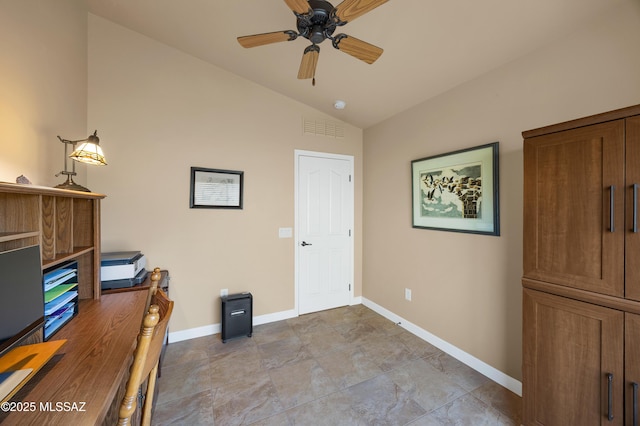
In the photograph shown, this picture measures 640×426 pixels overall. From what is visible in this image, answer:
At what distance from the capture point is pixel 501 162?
2.02 meters

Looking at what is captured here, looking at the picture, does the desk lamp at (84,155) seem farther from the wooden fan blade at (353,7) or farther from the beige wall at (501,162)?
the beige wall at (501,162)

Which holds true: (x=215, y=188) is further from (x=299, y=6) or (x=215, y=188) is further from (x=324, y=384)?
(x=324, y=384)

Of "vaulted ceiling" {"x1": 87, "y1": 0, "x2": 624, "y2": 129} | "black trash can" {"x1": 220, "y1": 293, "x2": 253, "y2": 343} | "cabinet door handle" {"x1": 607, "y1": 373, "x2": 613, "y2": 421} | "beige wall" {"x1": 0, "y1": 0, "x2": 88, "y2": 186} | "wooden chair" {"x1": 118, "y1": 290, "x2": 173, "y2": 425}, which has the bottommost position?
"black trash can" {"x1": 220, "y1": 293, "x2": 253, "y2": 343}

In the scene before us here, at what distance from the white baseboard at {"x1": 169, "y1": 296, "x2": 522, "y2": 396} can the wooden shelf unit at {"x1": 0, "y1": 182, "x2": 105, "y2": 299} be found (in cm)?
125

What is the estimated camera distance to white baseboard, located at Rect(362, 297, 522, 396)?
196cm

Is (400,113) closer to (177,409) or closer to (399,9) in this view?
(399,9)

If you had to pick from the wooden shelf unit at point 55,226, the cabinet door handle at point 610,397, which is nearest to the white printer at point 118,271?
the wooden shelf unit at point 55,226

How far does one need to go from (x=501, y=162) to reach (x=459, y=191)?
16.2 inches

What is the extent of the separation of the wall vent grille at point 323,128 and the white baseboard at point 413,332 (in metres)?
2.38

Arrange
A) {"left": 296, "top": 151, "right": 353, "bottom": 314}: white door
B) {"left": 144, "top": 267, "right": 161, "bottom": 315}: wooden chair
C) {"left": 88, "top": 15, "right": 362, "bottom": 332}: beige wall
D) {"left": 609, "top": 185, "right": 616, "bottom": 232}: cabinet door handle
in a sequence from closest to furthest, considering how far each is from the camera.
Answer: {"left": 609, "top": 185, "right": 616, "bottom": 232}: cabinet door handle
{"left": 144, "top": 267, "right": 161, "bottom": 315}: wooden chair
{"left": 88, "top": 15, "right": 362, "bottom": 332}: beige wall
{"left": 296, "top": 151, "right": 353, "bottom": 314}: white door

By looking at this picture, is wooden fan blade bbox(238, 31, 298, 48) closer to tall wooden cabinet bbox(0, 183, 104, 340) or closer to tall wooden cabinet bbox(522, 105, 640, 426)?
tall wooden cabinet bbox(0, 183, 104, 340)

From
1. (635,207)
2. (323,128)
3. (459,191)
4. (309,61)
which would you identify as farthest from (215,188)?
(635,207)

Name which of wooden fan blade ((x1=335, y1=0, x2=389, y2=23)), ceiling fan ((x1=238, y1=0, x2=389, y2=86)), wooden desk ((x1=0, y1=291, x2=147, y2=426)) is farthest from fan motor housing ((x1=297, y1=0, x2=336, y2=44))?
wooden desk ((x1=0, y1=291, x2=147, y2=426))

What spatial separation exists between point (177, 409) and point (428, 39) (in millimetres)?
3245
